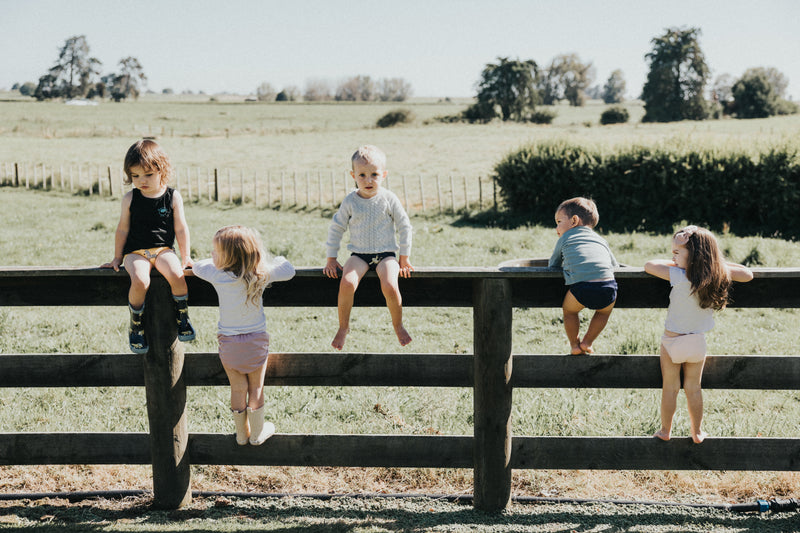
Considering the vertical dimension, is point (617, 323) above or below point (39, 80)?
below

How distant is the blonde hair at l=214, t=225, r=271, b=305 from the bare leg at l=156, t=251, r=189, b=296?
28 centimetres

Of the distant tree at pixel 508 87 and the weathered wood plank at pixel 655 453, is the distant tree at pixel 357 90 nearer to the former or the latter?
the distant tree at pixel 508 87

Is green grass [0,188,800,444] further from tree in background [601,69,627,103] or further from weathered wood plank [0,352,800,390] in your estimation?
tree in background [601,69,627,103]

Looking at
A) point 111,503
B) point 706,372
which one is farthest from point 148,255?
point 706,372

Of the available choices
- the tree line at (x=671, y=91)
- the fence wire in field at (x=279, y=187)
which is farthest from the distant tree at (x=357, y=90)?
the fence wire in field at (x=279, y=187)

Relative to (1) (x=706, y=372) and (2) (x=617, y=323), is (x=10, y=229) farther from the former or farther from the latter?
(1) (x=706, y=372)

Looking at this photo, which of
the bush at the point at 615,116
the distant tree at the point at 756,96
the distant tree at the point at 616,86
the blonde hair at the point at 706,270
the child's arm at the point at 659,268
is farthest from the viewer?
the distant tree at the point at 616,86

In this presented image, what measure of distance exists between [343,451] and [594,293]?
1693mm

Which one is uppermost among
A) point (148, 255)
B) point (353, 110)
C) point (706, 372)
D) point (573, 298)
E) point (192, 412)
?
point (353, 110)

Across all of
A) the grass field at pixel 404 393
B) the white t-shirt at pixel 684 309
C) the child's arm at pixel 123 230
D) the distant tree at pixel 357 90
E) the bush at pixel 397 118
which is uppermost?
the distant tree at pixel 357 90

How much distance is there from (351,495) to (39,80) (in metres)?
136

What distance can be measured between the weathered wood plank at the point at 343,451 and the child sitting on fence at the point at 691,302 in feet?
3.96

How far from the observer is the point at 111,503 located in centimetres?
413

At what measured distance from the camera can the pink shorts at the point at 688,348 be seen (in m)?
3.61
